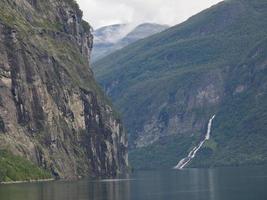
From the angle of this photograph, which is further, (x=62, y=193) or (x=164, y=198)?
(x=62, y=193)

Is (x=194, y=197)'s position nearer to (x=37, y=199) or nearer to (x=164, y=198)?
(x=164, y=198)

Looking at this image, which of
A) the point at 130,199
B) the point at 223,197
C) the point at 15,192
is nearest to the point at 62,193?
the point at 15,192

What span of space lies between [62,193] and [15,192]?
9604 millimetres

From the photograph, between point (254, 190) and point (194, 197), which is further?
point (254, 190)

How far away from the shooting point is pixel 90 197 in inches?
7372

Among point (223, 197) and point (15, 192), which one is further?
point (15, 192)

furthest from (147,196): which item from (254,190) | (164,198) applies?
(254,190)

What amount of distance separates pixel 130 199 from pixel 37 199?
1777cm

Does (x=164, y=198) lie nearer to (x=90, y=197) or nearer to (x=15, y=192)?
(x=90, y=197)

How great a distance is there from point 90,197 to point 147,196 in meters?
12.3

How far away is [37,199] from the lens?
17638 centimetres

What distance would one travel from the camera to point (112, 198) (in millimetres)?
184750

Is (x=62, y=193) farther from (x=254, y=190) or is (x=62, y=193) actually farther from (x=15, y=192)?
(x=254, y=190)

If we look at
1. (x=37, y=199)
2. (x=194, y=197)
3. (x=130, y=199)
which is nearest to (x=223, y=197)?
(x=194, y=197)
